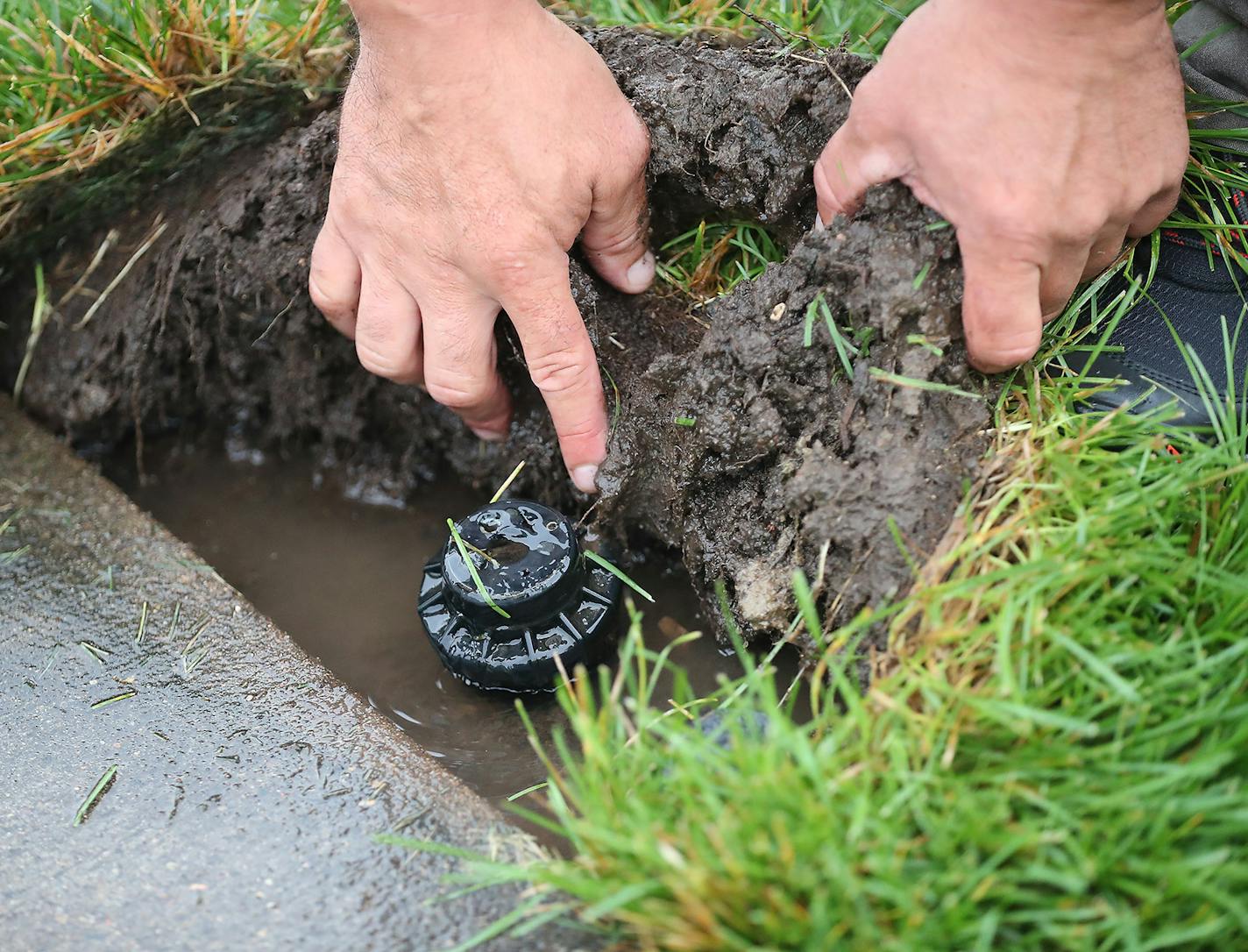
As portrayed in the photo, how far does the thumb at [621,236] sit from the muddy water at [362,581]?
0.71m

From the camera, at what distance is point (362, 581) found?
2641 mm

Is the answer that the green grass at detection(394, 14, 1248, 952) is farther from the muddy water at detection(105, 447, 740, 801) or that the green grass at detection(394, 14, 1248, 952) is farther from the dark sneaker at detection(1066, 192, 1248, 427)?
the muddy water at detection(105, 447, 740, 801)

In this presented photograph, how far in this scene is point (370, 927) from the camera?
1502mm

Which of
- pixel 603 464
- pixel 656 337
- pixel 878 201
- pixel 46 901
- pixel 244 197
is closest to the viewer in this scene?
pixel 46 901

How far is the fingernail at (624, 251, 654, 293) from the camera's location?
226 centimetres

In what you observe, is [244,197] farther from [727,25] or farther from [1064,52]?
[1064,52]

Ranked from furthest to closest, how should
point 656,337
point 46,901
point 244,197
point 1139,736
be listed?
point 244,197
point 656,337
point 46,901
point 1139,736

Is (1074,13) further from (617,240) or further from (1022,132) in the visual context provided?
(617,240)

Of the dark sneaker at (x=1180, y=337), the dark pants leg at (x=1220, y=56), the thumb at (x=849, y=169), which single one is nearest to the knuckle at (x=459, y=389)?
the thumb at (x=849, y=169)

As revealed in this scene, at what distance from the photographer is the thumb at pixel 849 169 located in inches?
68.3

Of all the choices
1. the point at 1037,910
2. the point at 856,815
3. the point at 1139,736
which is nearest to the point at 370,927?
the point at 856,815

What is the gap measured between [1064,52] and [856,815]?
120 centimetres

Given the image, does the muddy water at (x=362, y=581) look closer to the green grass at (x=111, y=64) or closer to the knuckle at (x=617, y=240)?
the knuckle at (x=617, y=240)

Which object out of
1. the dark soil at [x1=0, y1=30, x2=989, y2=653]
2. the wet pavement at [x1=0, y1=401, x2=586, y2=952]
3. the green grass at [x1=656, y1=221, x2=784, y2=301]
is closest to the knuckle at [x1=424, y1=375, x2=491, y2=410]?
the dark soil at [x1=0, y1=30, x2=989, y2=653]
